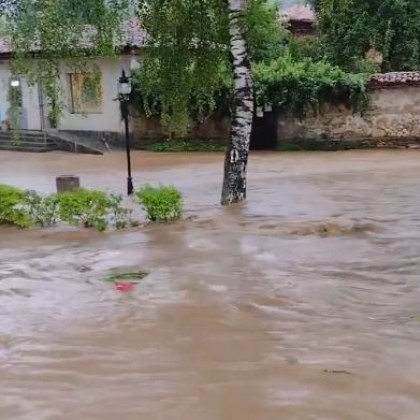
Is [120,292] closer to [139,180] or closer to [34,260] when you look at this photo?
[34,260]

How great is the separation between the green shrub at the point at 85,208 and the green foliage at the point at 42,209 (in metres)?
0.17

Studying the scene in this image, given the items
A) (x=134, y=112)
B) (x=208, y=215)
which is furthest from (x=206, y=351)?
(x=134, y=112)

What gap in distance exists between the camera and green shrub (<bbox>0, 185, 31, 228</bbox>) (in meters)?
12.0

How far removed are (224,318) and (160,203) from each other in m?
5.36

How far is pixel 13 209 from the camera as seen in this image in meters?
12.0

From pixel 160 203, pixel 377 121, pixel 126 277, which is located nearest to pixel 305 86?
pixel 377 121

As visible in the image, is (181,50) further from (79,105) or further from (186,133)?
(79,105)

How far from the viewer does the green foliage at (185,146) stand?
1019 inches

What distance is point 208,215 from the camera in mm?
12766

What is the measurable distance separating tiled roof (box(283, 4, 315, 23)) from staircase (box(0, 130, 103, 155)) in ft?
32.4

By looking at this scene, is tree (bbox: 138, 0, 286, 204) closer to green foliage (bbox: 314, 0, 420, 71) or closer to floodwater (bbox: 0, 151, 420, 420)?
floodwater (bbox: 0, 151, 420, 420)

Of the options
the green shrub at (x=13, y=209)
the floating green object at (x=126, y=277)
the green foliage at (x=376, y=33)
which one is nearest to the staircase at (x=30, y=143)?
the green foliage at (x=376, y=33)

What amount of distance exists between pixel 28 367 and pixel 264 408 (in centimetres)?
196

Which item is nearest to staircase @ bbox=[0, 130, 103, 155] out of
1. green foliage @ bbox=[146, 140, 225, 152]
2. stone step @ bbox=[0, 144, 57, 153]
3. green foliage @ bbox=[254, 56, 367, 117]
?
stone step @ bbox=[0, 144, 57, 153]
